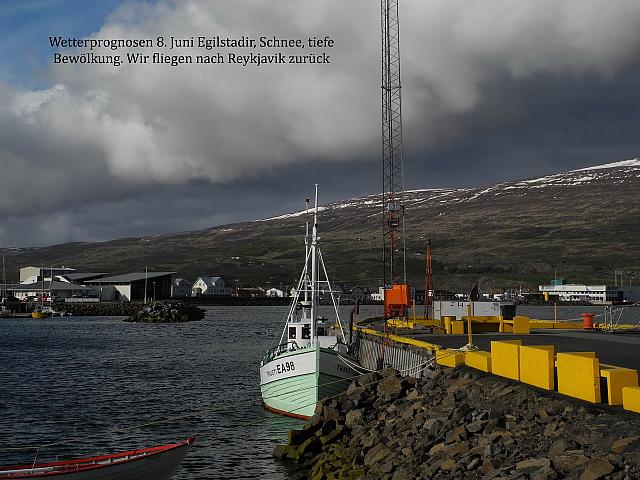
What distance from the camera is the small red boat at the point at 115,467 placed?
21906 mm

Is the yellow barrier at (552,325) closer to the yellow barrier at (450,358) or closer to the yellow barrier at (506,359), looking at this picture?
the yellow barrier at (450,358)

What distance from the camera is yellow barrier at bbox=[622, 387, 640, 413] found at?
1914 cm

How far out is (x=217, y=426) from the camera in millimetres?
37875

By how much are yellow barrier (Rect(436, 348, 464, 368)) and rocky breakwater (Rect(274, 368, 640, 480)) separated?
32.3 inches

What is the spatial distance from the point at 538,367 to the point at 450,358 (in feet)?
24.0

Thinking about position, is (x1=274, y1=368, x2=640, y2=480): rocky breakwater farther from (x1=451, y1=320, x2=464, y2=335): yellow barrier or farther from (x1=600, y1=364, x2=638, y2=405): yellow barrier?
(x1=451, y1=320, x2=464, y2=335): yellow barrier

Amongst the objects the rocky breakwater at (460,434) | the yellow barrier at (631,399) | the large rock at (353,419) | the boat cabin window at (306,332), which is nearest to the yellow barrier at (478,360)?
the rocky breakwater at (460,434)

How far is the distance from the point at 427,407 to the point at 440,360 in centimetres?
547

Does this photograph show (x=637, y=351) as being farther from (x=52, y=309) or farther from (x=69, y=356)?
(x=52, y=309)

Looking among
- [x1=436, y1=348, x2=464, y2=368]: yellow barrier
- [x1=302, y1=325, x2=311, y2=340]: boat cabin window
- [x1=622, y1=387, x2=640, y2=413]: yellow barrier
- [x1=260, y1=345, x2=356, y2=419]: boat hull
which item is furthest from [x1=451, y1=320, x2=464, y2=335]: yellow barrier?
[x1=622, y1=387, x2=640, y2=413]: yellow barrier

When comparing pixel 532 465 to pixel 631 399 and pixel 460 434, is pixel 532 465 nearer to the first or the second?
pixel 631 399

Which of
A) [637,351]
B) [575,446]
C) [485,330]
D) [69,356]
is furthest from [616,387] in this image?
[69,356]

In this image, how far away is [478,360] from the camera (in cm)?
2891

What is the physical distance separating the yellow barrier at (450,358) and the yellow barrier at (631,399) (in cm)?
1099
